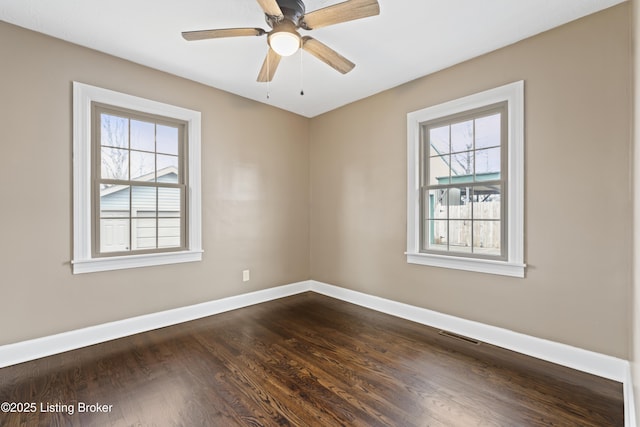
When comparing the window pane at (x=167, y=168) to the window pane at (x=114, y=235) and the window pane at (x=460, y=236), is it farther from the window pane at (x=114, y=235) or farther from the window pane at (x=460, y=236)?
the window pane at (x=460, y=236)

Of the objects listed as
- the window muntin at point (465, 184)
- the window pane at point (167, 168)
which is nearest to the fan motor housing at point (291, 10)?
the window muntin at point (465, 184)

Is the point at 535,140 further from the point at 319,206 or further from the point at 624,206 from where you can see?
the point at 319,206

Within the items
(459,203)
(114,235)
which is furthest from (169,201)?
(459,203)

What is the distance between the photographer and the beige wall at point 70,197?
235 cm

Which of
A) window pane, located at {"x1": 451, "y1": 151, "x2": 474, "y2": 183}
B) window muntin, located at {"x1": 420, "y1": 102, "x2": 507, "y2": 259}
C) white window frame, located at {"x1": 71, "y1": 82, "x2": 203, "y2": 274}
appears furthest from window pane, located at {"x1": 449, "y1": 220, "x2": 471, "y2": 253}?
white window frame, located at {"x1": 71, "y1": 82, "x2": 203, "y2": 274}

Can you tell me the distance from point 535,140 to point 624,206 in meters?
0.77

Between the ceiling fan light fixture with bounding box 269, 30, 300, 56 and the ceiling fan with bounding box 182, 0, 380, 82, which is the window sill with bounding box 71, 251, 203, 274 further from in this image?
the ceiling fan light fixture with bounding box 269, 30, 300, 56

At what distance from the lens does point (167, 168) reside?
10.7 feet

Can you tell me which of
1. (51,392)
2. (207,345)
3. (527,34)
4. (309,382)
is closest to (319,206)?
(207,345)

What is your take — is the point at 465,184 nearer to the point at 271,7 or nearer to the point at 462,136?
the point at 462,136

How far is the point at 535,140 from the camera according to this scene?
8.11 feet

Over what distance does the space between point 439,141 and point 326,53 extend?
1.63 meters

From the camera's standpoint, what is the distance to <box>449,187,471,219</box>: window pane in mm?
3000

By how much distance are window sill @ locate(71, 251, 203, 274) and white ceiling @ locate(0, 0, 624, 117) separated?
1.94 m
